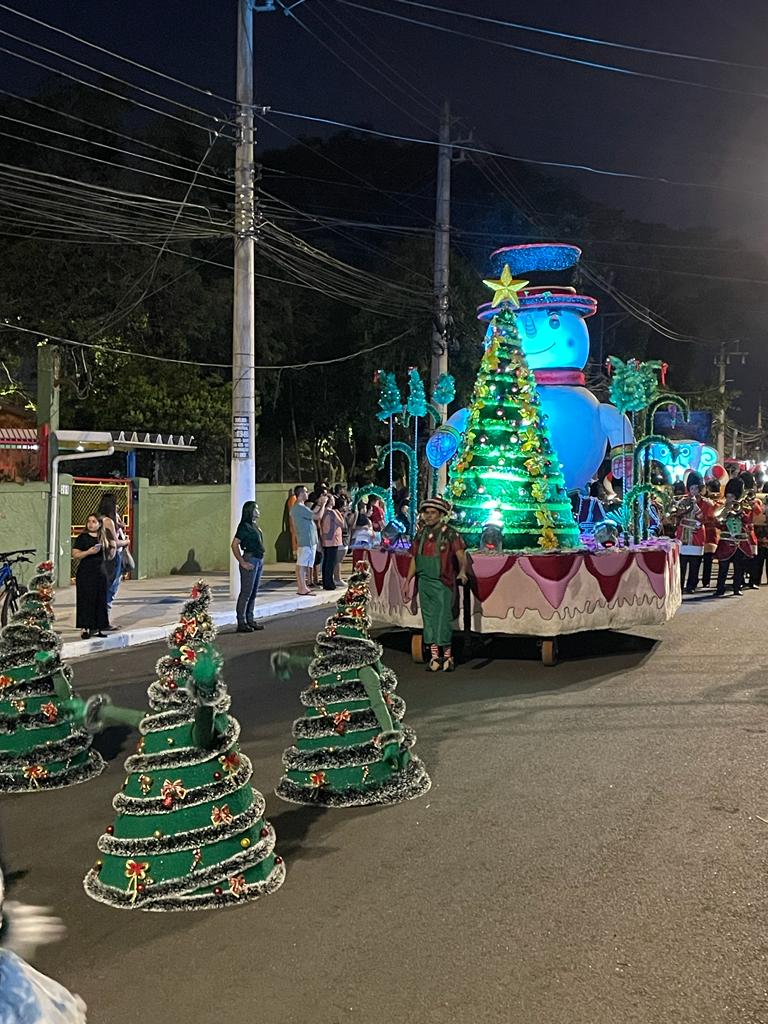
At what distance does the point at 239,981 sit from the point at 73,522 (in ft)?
46.9

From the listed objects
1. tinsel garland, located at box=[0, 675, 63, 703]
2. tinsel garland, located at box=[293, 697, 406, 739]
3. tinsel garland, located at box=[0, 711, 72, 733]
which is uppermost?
tinsel garland, located at box=[0, 675, 63, 703]

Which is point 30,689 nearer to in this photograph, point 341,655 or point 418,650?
point 341,655

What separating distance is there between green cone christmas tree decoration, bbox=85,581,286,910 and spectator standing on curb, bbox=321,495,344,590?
11629 millimetres

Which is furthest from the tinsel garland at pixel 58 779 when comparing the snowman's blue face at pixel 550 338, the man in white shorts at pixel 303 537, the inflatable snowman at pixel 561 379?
the man in white shorts at pixel 303 537

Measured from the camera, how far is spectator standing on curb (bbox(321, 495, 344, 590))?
53.0ft

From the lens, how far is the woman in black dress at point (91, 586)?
10.8 meters

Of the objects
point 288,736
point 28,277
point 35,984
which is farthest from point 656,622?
point 28,277

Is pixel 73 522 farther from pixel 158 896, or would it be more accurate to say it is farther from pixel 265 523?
pixel 158 896

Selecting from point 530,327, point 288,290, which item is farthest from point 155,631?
point 288,290

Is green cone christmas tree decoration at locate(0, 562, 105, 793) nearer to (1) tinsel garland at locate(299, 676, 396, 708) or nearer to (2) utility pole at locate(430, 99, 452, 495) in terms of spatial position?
(1) tinsel garland at locate(299, 676, 396, 708)

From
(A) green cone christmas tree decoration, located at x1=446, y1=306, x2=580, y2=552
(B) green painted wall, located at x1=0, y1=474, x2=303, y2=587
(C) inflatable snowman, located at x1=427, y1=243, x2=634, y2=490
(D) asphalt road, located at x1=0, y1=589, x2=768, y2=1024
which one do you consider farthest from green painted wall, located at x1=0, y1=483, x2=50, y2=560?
(D) asphalt road, located at x1=0, y1=589, x2=768, y2=1024

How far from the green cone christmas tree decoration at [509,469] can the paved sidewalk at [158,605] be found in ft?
12.3

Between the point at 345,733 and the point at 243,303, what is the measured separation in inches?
410

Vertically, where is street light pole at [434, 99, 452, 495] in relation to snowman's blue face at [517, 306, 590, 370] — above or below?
above
